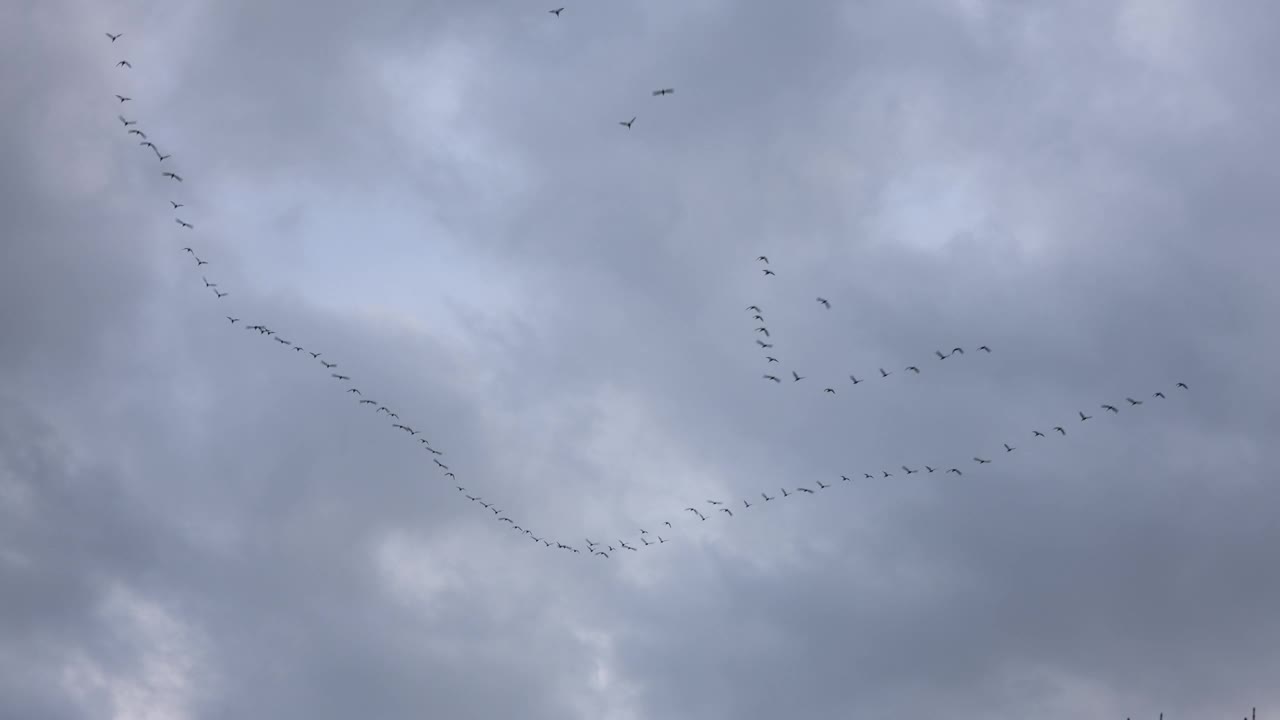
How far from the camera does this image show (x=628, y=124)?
161 metres

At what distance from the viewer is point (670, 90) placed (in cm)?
14338

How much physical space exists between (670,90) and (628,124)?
18.7 metres

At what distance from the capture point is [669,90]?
5674 inches

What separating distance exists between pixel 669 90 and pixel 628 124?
17.9m

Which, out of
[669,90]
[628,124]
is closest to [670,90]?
[669,90]

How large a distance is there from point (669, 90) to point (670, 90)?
0.77 meters

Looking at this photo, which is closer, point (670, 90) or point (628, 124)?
point (670, 90)

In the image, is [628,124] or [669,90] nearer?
[669,90]

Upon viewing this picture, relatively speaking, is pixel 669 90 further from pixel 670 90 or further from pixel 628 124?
pixel 628 124
